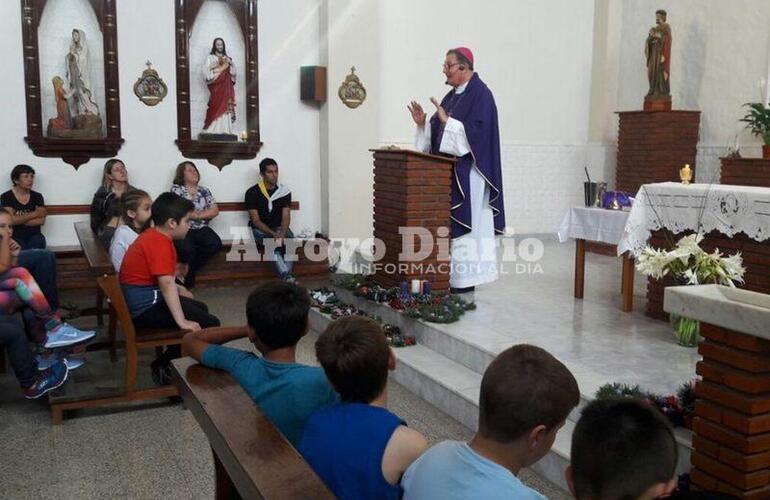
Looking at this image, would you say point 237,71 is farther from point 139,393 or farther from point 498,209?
point 139,393

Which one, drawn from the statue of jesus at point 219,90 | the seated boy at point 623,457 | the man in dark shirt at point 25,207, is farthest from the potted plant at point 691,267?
the man in dark shirt at point 25,207

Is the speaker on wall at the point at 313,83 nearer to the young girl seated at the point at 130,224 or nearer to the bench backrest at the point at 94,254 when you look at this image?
the bench backrest at the point at 94,254

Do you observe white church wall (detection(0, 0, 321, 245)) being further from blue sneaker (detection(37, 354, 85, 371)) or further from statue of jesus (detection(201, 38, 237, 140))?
blue sneaker (detection(37, 354, 85, 371))

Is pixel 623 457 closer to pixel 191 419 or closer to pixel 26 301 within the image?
pixel 191 419

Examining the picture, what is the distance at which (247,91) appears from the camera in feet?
26.7

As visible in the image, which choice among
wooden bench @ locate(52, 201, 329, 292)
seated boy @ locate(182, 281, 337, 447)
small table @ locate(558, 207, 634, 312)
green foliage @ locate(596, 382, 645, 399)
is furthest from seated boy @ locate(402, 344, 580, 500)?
wooden bench @ locate(52, 201, 329, 292)

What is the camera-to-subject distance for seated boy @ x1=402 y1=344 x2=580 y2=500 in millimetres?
1479

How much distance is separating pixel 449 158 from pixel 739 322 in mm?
3453

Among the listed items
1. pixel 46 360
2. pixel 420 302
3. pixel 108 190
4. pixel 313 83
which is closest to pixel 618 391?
pixel 420 302

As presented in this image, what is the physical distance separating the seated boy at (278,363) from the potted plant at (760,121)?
6.61 metres

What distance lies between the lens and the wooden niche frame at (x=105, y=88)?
713cm

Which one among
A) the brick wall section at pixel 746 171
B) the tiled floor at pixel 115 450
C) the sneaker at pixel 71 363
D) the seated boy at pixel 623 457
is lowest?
the tiled floor at pixel 115 450

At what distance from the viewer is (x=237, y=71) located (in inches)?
321

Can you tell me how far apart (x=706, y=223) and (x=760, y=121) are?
3.75m
